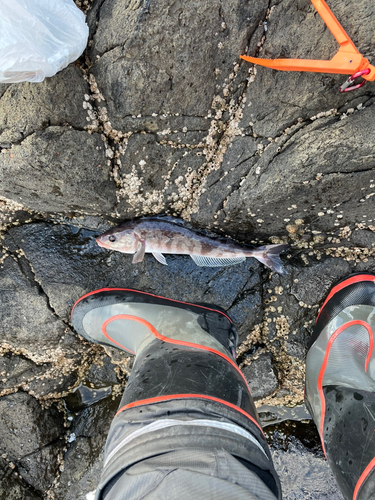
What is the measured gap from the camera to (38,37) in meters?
1.89

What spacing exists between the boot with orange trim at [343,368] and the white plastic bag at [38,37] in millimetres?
2944

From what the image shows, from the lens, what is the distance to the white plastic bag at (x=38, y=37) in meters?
1.80

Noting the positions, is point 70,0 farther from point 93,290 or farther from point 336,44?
point 93,290

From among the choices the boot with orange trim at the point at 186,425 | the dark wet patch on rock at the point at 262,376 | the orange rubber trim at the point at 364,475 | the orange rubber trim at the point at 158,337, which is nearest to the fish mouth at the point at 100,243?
the orange rubber trim at the point at 158,337

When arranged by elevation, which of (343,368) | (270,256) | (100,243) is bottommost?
(343,368)

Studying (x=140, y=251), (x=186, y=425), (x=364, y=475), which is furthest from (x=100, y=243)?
(x=364, y=475)

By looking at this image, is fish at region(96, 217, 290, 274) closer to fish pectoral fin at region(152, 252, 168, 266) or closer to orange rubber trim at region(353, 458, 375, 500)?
fish pectoral fin at region(152, 252, 168, 266)

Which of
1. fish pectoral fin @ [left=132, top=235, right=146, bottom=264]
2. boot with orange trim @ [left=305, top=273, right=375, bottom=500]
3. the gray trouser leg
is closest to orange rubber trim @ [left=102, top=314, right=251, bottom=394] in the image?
the gray trouser leg

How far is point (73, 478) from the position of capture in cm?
323

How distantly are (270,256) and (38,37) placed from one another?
241 cm

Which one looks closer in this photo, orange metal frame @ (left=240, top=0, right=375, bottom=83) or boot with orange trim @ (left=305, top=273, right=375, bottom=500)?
orange metal frame @ (left=240, top=0, right=375, bottom=83)

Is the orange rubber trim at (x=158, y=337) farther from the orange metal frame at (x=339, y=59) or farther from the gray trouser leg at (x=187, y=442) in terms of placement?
the orange metal frame at (x=339, y=59)

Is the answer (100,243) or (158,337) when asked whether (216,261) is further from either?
(100,243)

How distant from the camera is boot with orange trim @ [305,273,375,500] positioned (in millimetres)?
2395
